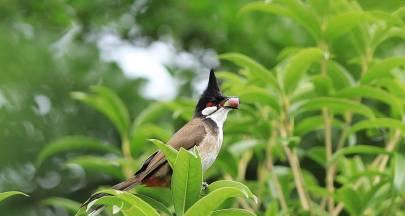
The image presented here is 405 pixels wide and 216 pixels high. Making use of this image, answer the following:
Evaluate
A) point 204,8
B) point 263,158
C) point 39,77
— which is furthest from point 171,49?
point 263,158

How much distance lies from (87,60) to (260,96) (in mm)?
2531

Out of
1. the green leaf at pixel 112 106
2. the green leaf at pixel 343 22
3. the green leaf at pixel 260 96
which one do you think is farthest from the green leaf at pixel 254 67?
the green leaf at pixel 112 106

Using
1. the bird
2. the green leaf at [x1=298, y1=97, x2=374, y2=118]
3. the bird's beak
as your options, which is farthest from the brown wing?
the green leaf at [x1=298, y1=97, x2=374, y2=118]

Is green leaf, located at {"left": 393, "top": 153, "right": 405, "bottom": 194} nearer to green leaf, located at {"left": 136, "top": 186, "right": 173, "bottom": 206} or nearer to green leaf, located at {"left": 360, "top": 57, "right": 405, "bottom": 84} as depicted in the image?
green leaf, located at {"left": 360, "top": 57, "right": 405, "bottom": 84}

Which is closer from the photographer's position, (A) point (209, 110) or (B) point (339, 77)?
(A) point (209, 110)

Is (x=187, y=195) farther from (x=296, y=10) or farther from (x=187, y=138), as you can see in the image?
(x=296, y=10)

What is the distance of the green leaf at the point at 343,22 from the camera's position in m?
3.16

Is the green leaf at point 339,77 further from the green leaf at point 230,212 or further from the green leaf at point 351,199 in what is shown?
the green leaf at point 230,212

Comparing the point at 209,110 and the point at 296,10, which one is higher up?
the point at 296,10

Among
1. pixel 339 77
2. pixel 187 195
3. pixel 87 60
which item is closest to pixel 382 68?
pixel 339 77

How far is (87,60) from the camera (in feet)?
18.1

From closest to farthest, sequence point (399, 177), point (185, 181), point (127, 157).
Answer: point (185, 181) → point (399, 177) → point (127, 157)

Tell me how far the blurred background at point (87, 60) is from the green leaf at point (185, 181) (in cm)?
225

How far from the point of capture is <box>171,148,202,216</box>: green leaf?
226 centimetres
